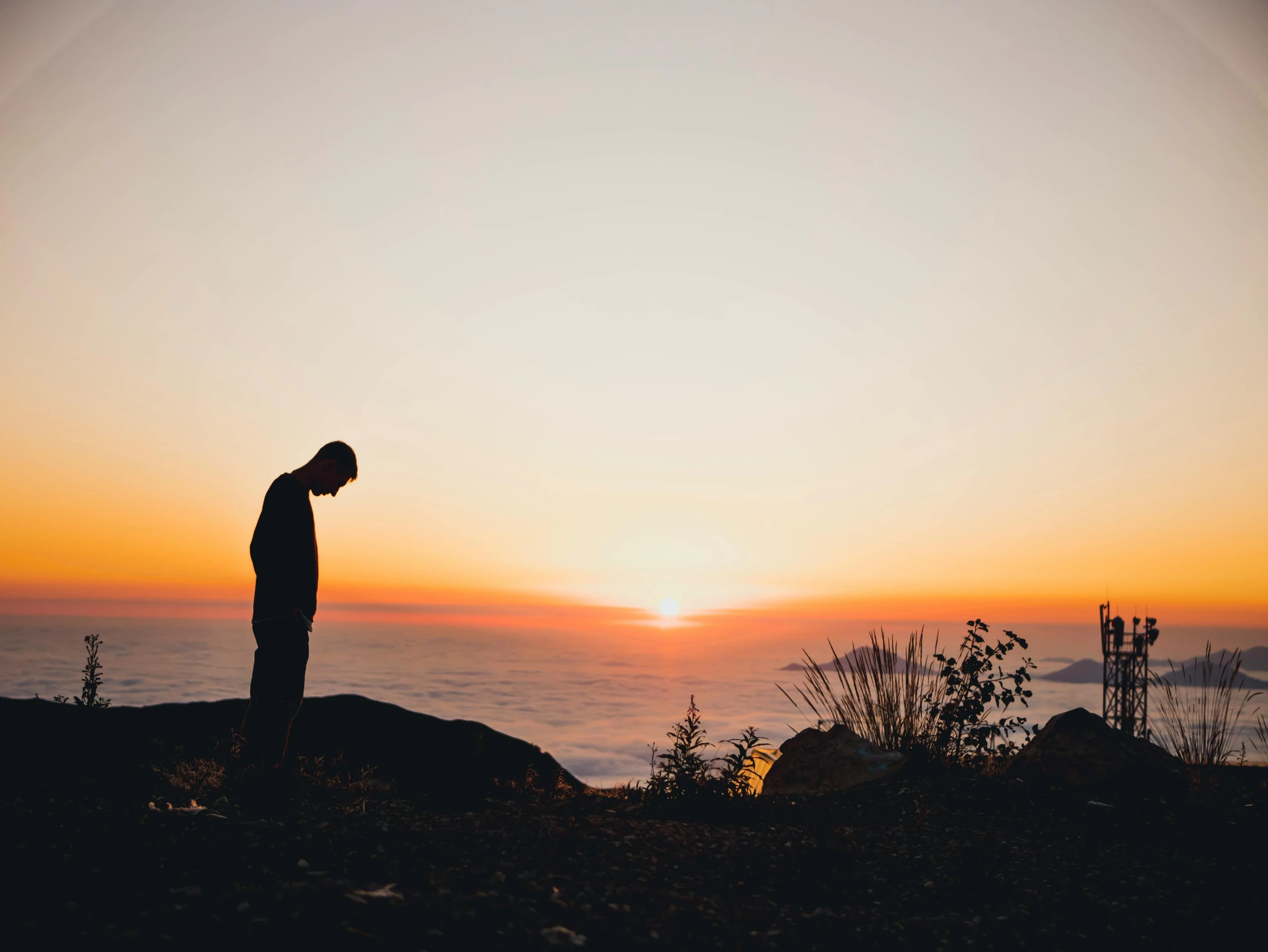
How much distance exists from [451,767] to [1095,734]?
18.5 ft

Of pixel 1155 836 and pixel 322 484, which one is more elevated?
pixel 322 484

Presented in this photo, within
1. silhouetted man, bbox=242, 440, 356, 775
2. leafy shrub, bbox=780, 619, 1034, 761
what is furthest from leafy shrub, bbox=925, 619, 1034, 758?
silhouetted man, bbox=242, 440, 356, 775

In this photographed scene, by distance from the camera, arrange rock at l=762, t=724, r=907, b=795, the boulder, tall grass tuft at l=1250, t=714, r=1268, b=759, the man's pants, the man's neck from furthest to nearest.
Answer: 1. tall grass tuft at l=1250, t=714, r=1268, b=759
2. rock at l=762, t=724, r=907, b=795
3. the boulder
4. the man's neck
5. the man's pants

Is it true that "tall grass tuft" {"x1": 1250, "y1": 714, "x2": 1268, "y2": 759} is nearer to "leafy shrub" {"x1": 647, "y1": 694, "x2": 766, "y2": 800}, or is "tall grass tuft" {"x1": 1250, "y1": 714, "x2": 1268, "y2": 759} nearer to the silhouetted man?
"leafy shrub" {"x1": 647, "y1": 694, "x2": 766, "y2": 800}

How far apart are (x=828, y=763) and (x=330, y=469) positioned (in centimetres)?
462

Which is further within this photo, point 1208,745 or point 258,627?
point 1208,745

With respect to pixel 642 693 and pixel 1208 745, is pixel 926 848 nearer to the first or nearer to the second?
pixel 1208 745

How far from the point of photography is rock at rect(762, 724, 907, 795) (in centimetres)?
668

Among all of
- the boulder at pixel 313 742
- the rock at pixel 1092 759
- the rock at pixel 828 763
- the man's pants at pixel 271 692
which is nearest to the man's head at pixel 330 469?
the man's pants at pixel 271 692

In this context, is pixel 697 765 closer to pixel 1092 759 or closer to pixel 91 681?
pixel 1092 759

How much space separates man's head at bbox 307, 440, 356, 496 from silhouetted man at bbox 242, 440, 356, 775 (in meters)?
0.14

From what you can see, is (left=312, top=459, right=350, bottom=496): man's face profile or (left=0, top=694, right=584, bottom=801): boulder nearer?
(left=312, top=459, right=350, bottom=496): man's face profile

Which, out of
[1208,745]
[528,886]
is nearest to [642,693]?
[1208,745]

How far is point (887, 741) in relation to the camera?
304 inches
